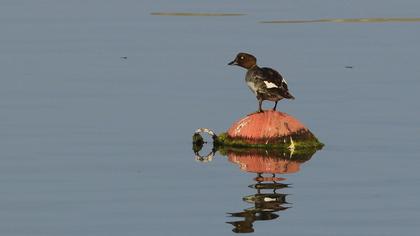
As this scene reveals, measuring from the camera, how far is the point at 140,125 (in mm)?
21969

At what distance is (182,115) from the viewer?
2259 cm

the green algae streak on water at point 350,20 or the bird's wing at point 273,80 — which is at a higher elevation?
the green algae streak on water at point 350,20

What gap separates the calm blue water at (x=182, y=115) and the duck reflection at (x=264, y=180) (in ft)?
0.45

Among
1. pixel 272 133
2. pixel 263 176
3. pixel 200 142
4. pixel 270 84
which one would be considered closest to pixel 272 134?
pixel 272 133

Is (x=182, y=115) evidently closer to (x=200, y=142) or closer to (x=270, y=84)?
(x=200, y=142)

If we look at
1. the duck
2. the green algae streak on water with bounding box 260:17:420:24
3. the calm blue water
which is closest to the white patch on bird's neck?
the duck

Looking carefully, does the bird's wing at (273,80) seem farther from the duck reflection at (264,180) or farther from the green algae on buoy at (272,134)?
the duck reflection at (264,180)

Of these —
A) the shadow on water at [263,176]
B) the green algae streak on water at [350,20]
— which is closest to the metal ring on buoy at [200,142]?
the shadow on water at [263,176]

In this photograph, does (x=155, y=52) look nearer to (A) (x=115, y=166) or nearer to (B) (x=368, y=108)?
(B) (x=368, y=108)

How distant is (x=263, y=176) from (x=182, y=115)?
425 cm

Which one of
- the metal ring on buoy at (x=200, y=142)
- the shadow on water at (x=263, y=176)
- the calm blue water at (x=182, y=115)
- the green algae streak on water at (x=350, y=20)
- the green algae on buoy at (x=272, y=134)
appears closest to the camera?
the shadow on water at (x=263, y=176)

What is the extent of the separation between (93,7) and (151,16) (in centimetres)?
226

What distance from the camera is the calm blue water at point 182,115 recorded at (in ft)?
53.2

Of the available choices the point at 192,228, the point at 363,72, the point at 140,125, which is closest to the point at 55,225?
the point at 192,228
